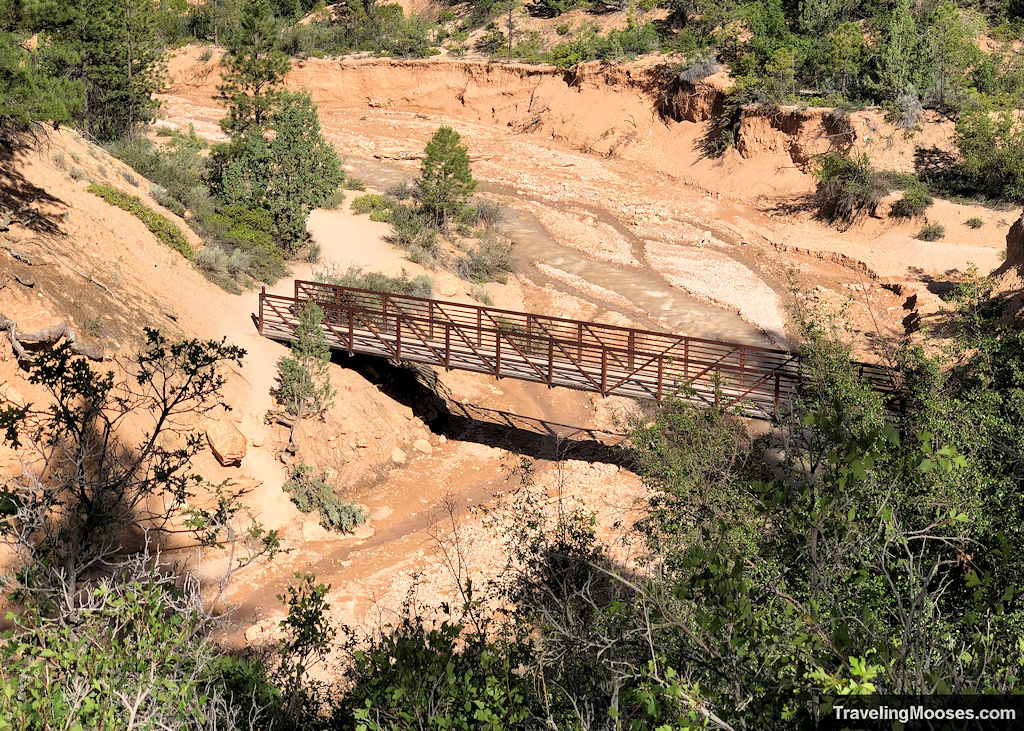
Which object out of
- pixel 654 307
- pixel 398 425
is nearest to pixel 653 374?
pixel 398 425

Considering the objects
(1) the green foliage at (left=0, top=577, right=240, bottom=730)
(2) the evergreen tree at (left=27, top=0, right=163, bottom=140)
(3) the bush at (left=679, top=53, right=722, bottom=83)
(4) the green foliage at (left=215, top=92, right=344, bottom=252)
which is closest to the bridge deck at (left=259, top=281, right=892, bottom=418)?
(4) the green foliage at (left=215, top=92, right=344, bottom=252)

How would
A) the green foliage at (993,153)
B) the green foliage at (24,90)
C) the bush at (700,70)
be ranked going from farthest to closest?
the bush at (700,70) → the green foliage at (993,153) → the green foliage at (24,90)

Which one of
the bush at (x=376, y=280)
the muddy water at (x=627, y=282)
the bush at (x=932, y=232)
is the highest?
the bush at (x=932, y=232)

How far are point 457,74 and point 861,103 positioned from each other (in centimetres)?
2199

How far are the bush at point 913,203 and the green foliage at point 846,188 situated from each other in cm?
78

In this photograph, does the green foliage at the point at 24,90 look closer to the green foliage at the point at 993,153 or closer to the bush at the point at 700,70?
the green foliage at the point at 993,153

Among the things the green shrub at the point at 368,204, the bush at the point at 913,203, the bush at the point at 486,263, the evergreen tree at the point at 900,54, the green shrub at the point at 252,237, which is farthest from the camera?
the evergreen tree at the point at 900,54

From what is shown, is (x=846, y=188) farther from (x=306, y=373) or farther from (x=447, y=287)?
(x=306, y=373)

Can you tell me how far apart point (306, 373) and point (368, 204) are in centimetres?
1398

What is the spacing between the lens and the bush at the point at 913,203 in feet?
101

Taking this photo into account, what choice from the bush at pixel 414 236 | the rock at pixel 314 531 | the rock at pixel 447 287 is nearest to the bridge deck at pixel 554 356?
the rock at pixel 314 531

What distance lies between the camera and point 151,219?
22.6m

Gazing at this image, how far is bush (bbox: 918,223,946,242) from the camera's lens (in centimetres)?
3009

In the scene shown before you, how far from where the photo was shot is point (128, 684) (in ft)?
23.4
